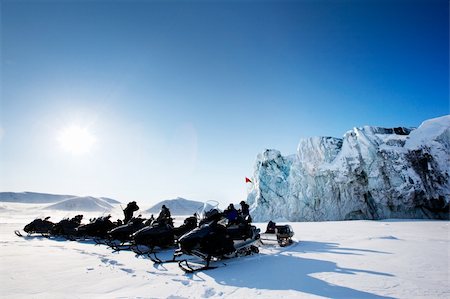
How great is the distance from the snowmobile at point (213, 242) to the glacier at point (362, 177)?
25509mm

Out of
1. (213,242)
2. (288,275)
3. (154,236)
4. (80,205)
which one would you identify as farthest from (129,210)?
(80,205)

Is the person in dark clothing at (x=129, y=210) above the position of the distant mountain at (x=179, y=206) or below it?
above

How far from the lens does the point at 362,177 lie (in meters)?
29.2

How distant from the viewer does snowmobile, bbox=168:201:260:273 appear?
612cm

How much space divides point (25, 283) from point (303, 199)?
31.7 metres

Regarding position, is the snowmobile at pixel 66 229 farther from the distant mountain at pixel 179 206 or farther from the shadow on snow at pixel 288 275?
the distant mountain at pixel 179 206

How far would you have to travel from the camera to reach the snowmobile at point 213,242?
20.1 ft

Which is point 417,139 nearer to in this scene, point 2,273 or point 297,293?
point 297,293

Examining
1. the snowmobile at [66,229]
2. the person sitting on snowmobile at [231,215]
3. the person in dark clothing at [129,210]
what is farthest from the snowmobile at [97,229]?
the person sitting on snowmobile at [231,215]

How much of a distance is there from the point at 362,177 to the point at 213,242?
A: 91.9 feet

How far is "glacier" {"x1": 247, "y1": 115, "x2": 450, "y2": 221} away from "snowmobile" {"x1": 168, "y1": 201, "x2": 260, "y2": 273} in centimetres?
2551

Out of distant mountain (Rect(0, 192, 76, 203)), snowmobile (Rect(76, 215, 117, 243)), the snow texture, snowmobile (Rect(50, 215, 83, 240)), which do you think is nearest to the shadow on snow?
snowmobile (Rect(76, 215, 117, 243))

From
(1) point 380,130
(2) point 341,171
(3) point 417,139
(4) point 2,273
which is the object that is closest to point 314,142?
(2) point 341,171

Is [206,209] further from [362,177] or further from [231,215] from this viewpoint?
[362,177]
